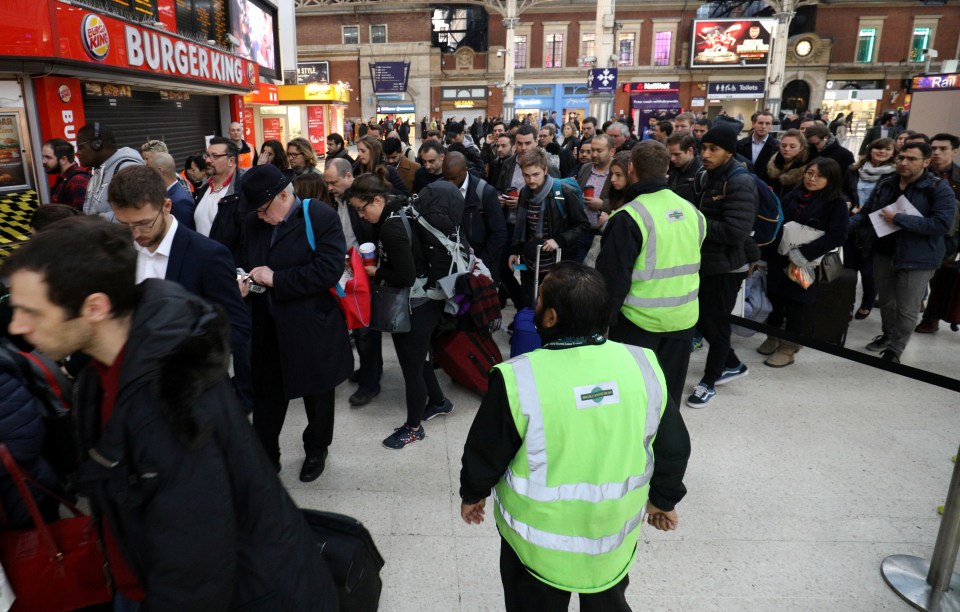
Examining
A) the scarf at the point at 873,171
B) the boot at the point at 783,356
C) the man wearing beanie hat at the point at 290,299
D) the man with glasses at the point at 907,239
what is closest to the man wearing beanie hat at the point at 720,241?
the boot at the point at 783,356

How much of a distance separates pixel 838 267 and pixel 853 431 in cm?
147

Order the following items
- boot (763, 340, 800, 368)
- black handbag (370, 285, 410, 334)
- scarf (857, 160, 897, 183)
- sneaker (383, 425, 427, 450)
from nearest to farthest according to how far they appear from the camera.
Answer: black handbag (370, 285, 410, 334)
sneaker (383, 425, 427, 450)
boot (763, 340, 800, 368)
scarf (857, 160, 897, 183)

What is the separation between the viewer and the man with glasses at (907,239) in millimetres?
5078

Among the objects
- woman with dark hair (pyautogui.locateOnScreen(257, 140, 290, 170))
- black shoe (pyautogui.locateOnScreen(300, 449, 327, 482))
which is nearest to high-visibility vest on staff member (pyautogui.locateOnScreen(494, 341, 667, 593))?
black shoe (pyautogui.locateOnScreen(300, 449, 327, 482))

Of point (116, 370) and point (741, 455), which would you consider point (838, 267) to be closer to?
point (741, 455)

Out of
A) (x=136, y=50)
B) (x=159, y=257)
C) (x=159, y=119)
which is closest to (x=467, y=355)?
(x=159, y=257)

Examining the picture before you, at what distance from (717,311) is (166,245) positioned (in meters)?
3.54

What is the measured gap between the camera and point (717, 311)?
450cm

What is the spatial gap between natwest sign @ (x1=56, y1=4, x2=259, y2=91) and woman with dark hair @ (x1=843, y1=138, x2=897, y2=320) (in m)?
8.38

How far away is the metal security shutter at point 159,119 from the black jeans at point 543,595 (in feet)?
27.8

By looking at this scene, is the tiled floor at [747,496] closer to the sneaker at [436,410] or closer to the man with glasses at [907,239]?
the sneaker at [436,410]

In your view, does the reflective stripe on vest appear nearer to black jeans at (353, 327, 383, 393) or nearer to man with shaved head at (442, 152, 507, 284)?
black jeans at (353, 327, 383, 393)

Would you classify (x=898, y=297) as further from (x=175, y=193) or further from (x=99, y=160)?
(x=99, y=160)

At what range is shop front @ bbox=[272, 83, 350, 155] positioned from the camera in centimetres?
1905
